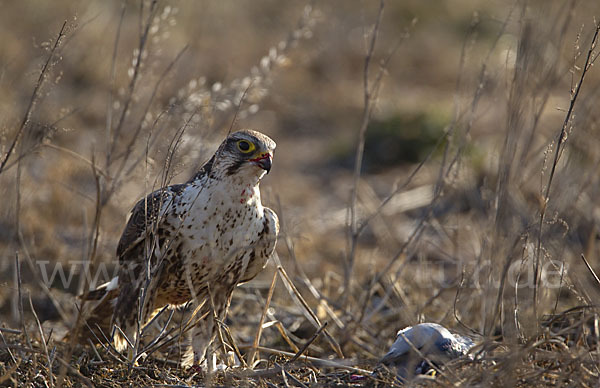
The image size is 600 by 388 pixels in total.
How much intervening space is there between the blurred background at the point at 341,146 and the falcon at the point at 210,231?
194mm

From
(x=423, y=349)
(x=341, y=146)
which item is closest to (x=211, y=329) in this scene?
(x=423, y=349)

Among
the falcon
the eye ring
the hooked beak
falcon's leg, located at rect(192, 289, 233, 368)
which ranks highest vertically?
the eye ring

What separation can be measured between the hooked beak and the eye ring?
0.05 meters

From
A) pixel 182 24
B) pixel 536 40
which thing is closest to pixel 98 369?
pixel 536 40

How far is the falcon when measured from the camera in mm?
3482

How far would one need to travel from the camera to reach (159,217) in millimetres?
3449

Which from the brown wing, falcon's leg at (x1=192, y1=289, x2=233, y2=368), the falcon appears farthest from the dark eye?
falcon's leg at (x1=192, y1=289, x2=233, y2=368)

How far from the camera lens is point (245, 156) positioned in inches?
137

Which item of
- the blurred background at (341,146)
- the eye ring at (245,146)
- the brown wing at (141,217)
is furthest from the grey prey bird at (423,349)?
the brown wing at (141,217)

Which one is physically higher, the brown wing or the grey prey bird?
the brown wing

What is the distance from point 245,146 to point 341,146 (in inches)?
212

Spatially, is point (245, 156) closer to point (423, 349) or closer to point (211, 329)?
point (211, 329)

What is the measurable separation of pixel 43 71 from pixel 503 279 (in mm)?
2117

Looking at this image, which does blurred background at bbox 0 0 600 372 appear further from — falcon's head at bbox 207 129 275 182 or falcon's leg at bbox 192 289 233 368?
falcon's leg at bbox 192 289 233 368
